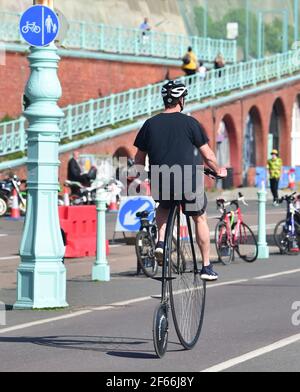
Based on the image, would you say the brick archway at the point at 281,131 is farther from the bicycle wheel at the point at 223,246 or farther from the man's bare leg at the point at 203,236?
the man's bare leg at the point at 203,236

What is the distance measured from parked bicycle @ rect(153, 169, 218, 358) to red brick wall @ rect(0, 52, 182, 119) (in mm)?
34884

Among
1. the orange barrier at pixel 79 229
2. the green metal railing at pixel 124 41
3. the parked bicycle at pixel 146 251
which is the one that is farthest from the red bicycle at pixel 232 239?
the green metal railing at pixel 124 41

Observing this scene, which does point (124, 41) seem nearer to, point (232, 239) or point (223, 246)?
point (232, 239)

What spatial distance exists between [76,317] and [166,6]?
58974mm

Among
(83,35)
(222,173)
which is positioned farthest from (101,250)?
(83,35)

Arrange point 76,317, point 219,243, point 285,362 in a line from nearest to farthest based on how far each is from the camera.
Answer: point 285,362 → point 76,317 → point 219,243

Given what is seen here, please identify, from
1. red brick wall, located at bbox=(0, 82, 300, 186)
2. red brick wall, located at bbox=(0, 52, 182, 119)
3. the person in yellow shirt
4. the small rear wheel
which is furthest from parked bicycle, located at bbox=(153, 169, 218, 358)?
red brick wall, located at bbox=(0, 82, 300, 186)

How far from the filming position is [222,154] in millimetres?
58625

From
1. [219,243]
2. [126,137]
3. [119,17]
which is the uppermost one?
[119,17]

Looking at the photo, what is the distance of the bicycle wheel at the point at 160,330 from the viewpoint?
33.0 ft

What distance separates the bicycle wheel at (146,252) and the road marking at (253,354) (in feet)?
22.6

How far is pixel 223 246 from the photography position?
20.3 metres

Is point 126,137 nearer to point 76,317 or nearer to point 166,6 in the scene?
point 166,6
